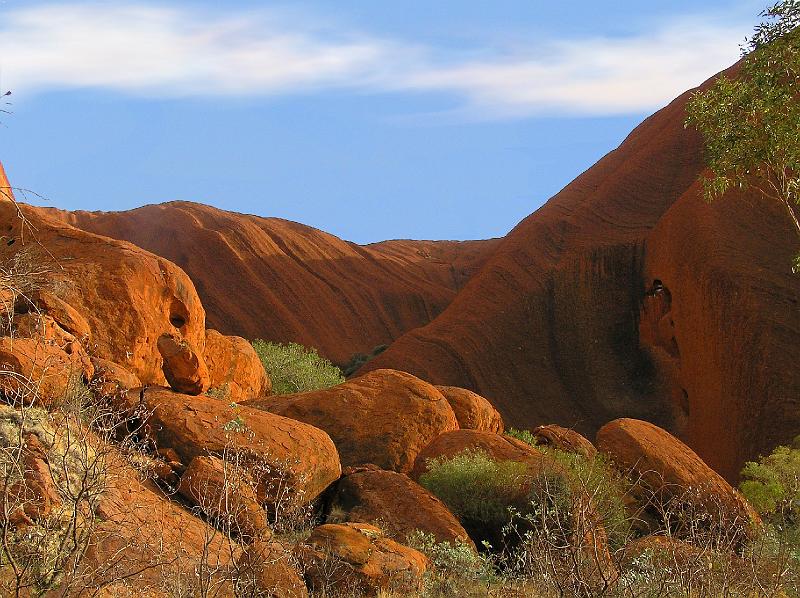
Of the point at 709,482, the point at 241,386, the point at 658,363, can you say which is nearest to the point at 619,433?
the point at 709,482

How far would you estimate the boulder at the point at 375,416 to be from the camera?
53.5 ft

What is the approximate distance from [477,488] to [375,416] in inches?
106

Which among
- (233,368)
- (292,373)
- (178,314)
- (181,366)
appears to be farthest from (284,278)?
(181,366)

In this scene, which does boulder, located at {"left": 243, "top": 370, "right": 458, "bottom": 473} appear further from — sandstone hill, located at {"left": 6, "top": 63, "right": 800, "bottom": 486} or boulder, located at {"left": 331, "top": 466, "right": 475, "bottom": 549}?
sandstone hill, located at {"left": 6, "top": 63, "right": 800, "bottom": 486}

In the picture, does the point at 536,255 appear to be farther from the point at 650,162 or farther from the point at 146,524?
the point at 146,524

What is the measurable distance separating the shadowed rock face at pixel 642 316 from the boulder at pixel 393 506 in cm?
1310

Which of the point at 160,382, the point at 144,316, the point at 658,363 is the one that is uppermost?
the point at 144,316

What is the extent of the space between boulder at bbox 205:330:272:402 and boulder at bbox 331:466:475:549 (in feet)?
16.9

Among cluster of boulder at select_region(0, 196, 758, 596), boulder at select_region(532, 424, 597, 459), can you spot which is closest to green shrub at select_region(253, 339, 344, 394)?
cluster of boulder at select_region(0, 196, 758, 596)

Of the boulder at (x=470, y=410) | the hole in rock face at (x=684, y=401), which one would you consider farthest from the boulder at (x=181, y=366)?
the hole in rock face at (x=684, y=401)

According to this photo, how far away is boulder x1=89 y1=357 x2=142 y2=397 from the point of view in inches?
523

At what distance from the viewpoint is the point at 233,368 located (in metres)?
20.0

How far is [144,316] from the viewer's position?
55.0ft

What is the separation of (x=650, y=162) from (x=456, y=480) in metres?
22.8
